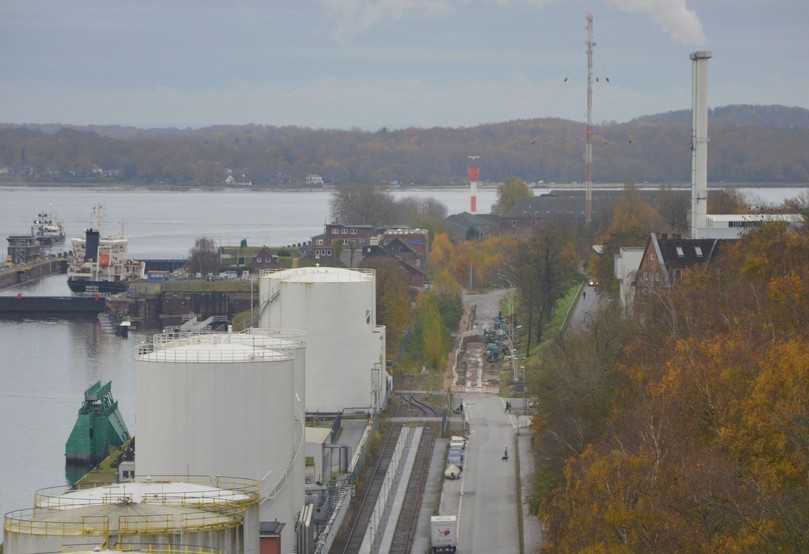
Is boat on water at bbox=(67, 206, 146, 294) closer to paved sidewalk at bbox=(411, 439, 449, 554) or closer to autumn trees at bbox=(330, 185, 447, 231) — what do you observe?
autumn trees at bbox=(330, 185, 447, 231)

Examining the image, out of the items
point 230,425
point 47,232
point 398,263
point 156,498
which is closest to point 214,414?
point 230,425

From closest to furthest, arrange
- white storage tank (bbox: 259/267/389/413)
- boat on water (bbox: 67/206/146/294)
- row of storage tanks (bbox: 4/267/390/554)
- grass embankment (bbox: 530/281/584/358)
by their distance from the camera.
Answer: row of storage tanks (bbox: 4/267/390/554)
white storage tank (bbox: 259/267/389/413)
grass embankment (bbox: 530/281/584/358)
boat on water (bbox: 67/206/146/294)

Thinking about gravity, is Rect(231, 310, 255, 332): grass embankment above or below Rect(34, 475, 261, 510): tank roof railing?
below

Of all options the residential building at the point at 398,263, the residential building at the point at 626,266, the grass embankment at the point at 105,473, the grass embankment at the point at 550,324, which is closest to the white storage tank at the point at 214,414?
the grass embankment at the point at 105,473

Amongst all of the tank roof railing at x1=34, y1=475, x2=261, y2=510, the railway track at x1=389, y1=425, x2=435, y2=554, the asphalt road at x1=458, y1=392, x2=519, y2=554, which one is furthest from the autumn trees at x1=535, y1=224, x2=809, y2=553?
the tank roof railing at x1=34, y1=475, x2=261, y2=510

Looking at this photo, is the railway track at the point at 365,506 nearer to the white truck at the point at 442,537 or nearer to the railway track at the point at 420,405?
the white truck at the point at 442,537

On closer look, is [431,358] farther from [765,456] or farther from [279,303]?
[765,456]

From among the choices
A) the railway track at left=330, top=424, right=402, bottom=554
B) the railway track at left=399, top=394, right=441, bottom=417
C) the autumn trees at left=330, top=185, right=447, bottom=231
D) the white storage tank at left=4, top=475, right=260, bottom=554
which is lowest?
the railway track at left=330, top=424, right=402, bottom=554

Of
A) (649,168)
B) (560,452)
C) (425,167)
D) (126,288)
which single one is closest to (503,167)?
(425,167)
